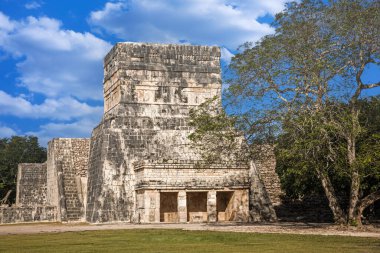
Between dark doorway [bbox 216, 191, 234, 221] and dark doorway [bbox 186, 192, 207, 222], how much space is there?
572 millimetres

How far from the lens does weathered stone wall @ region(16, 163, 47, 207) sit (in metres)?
32.8

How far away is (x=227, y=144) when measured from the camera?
20094 mm

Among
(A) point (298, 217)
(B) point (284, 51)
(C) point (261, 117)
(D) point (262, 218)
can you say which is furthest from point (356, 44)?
(A) point (298, 217)

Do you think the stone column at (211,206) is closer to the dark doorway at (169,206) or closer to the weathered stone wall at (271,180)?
A: the dark doorway at (169,206)

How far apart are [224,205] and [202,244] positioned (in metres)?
11.9

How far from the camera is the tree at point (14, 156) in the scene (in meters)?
47.8

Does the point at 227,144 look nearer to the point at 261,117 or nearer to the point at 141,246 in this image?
the point at 261,117

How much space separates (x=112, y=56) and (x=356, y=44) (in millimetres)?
13015

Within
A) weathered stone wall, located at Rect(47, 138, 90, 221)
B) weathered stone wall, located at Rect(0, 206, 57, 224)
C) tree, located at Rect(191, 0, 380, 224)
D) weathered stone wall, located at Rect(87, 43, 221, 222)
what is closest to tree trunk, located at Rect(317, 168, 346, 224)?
tree, located at Rect(191, 0, 380, 224)

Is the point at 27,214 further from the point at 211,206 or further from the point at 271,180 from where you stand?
the point at 271,180

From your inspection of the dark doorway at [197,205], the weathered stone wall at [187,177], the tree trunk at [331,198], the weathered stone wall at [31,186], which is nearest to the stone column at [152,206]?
the weathered stone wall at [187,177]

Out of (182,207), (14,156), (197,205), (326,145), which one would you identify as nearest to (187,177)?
(182,207)

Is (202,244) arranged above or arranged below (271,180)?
below

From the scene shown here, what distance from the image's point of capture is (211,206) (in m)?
22.8
